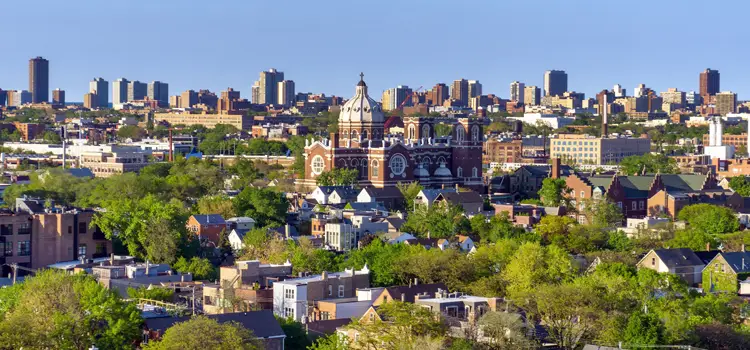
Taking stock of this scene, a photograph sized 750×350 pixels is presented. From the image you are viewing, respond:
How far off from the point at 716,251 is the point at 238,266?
19620mm

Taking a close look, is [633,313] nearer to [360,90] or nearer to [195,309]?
[195,309]

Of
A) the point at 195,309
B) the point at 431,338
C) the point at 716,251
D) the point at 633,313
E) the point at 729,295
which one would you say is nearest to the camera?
the point at 431,338

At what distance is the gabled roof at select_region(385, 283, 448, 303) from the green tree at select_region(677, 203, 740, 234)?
24594 millimetres

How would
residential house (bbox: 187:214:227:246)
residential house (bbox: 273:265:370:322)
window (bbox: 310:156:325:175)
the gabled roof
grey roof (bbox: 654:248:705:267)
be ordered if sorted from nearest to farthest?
residential house (bbox: 273:265:370:322) < the gabled roof < grey roof (bbox: 654:248:705:267) < residential house (bbox: 187:214:227:246) < window (bbox: 310:156:325:175)

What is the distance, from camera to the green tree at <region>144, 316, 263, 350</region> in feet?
120

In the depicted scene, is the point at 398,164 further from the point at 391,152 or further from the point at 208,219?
the point at 208,219

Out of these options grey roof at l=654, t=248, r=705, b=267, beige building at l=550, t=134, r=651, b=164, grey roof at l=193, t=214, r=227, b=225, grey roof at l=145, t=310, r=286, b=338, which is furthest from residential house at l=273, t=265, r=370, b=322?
beige building at l=550, t=134, r=651, b=164

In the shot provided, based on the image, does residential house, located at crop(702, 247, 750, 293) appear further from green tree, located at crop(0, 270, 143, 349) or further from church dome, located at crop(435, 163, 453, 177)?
church dome, located at crop(435, 163, 453, 177)

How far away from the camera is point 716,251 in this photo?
62.7 meters

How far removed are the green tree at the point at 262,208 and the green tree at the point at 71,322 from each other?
3139 centimetres

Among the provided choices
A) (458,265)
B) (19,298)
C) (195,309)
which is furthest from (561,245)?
(19,298)

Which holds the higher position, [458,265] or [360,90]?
[360,90]

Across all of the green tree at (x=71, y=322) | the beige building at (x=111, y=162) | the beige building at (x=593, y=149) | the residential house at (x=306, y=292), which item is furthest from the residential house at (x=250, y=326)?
the beige building at (x=593, y=149)

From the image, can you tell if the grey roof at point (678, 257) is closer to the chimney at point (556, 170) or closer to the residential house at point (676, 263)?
the residential house at point (676, 263)
